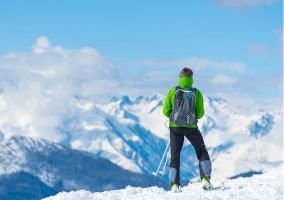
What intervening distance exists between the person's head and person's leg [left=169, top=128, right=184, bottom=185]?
149 centimetres

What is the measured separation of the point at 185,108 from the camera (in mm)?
20672

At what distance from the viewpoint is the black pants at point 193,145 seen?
20750 mm

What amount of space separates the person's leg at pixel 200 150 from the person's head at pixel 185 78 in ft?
4.95

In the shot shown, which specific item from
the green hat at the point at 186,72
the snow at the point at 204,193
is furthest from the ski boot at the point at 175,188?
the green hat at the point at 186,72

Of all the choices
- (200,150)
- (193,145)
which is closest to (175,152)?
(193,145)

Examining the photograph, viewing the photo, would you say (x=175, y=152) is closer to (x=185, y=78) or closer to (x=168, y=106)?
(x=168, y=106)

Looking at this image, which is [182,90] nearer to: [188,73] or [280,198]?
[188,73]

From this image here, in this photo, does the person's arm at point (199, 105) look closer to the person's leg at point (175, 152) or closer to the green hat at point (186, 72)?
the green hat at point (186, 72)

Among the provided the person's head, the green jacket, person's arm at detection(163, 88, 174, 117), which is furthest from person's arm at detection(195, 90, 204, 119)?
person's arm at detection(163, 88, 174, 117)

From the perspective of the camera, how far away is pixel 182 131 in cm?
2075

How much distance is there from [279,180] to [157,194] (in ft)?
17.6

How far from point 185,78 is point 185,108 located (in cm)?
99

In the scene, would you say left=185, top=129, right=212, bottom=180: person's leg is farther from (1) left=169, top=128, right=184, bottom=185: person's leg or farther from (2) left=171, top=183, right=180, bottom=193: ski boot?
(2) left=171, top=183, right=180, bottom=193: ski boot

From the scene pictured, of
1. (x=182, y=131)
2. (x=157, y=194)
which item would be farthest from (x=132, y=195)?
(x=182, y=131)
